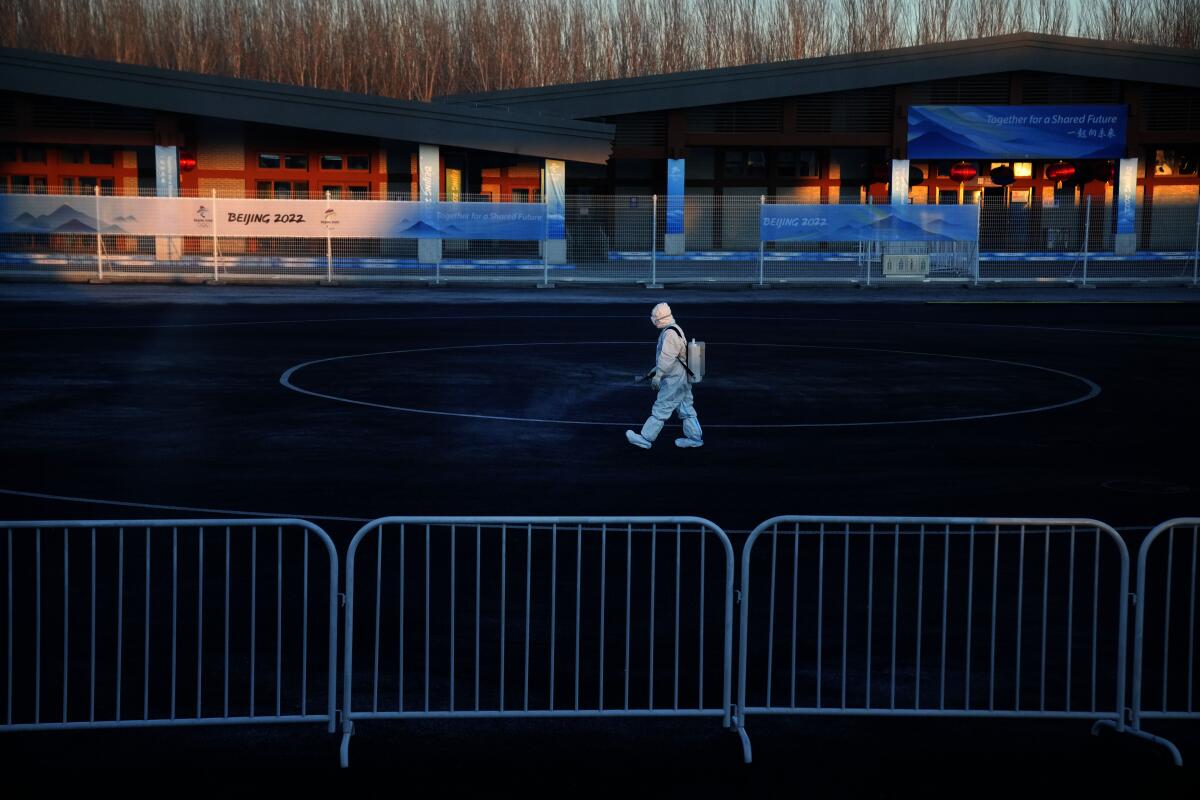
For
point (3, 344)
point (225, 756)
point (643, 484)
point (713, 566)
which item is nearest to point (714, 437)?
point (643, 484)

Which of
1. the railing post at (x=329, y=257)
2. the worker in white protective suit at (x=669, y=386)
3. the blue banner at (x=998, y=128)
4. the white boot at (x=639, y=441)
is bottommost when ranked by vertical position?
the white boot at (x=639, y=441)

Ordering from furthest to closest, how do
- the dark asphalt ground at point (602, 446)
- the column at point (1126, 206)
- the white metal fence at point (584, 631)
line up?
the column at point (1126, 206) → the white metal fence at point (584, 631) → the dark asphalt ground at point (602, 446)

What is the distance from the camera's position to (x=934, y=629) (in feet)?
29.3

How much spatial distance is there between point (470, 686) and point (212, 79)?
37.4 metres

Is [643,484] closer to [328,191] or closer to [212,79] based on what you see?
[212,79]

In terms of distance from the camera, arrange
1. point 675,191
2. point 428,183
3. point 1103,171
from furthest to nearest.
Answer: point 1103,171 → point 675,191 → point 428,183

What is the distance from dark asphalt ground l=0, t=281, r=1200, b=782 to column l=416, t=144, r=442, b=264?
15.3 metres

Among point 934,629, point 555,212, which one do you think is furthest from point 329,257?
point 934,629

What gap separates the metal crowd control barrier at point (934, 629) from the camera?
24.6ft

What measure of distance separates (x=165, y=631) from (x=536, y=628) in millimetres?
2249

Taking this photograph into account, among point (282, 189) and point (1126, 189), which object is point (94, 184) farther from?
point (1126, 189)

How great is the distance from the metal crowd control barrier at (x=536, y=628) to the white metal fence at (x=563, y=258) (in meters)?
27.1

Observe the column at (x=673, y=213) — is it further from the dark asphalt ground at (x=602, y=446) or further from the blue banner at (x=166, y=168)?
the dark asphalt ground at (x=602, y=446)

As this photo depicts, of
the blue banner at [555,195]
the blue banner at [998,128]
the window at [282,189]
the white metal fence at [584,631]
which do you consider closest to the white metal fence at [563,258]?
the blue banner at [555,195]
